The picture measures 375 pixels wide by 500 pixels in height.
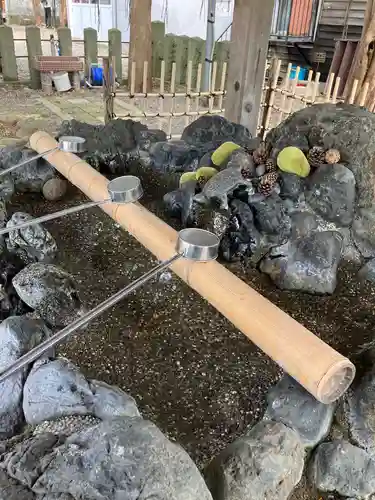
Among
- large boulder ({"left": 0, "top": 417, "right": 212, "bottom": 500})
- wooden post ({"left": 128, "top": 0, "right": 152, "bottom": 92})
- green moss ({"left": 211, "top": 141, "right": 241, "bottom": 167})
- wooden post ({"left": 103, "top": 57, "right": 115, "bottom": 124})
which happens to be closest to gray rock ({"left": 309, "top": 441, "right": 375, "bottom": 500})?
large boulder ({"left": 0, "top": 417, "right": 212, "bottom": 500})

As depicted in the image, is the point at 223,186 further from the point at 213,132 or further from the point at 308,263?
the point at 213,132

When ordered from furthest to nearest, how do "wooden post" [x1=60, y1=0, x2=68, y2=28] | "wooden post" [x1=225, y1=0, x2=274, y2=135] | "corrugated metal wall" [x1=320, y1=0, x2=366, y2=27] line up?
"wooden post" [x1=60, y1=0, x2=68, y2=28], "corrugated metal wall" [x1=320, y1=0, x2=366, y2=27], "wooden post" [x1=225, y1=0, x2=274, y2=135]

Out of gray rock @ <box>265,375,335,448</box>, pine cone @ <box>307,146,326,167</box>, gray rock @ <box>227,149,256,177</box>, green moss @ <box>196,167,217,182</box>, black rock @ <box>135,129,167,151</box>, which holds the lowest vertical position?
gray rock @ <box>265,375,335,448</box>

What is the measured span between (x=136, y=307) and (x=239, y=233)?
27.7 inches

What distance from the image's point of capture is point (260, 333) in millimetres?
1462

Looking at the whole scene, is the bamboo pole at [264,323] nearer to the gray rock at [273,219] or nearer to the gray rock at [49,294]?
the gray rock at [49,294]

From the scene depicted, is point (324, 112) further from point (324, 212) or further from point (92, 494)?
point (92, 494)

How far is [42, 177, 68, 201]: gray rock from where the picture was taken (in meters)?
3.02

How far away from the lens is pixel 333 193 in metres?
2.44

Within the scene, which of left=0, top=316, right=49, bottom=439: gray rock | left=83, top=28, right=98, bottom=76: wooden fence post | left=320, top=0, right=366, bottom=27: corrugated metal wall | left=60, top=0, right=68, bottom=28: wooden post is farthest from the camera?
left=60, top=0, right=68, bottom=28: wooden post

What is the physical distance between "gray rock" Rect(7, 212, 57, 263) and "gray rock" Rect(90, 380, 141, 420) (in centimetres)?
108

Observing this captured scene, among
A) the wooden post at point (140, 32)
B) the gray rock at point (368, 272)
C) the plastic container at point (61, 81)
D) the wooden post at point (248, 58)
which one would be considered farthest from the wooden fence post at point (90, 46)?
the gray rock at point (368, 272)

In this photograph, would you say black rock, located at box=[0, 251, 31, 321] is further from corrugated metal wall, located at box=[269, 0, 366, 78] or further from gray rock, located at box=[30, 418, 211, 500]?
corrugated metal wall, located at box=[269, 0, 366, 78]

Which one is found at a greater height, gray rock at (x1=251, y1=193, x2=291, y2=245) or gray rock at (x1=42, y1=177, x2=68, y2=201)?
gray rock at (x1=251, y1=193, x2=291, y2=245)
